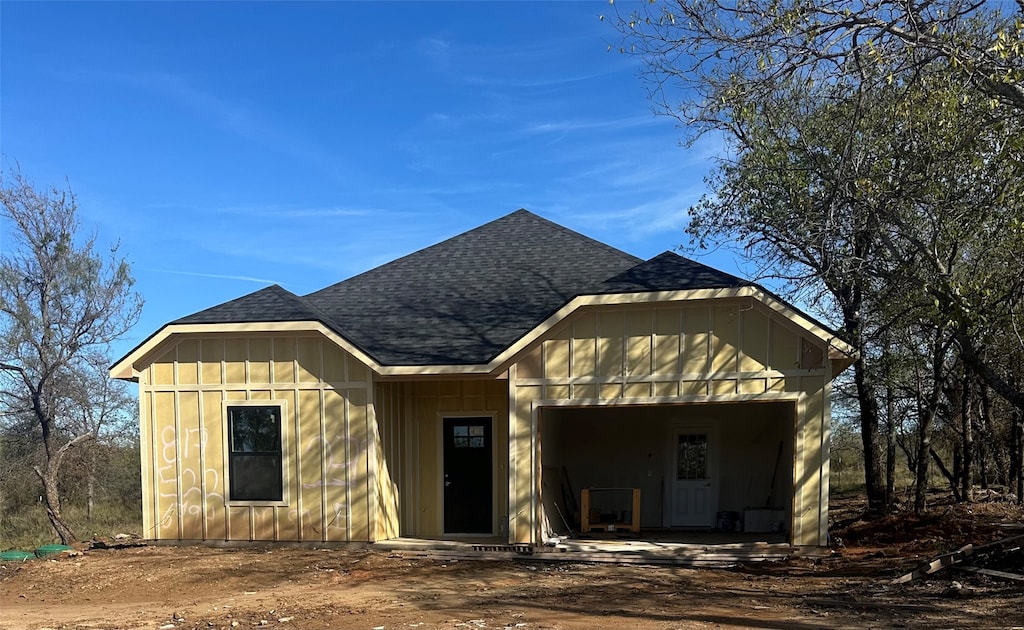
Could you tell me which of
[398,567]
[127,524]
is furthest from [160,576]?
[127,524]

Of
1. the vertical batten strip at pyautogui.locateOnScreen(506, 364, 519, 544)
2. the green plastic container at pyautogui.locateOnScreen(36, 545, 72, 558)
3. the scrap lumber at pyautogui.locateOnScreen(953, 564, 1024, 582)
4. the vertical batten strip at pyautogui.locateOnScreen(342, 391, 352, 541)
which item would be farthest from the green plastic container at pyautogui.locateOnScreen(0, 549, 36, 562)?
the scrap lumber at pyautogui.locateOnScreen(953, 564, 1024, 582)

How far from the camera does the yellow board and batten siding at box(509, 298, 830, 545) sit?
10.5 meters

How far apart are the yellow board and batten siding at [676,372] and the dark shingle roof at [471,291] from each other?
473 mm

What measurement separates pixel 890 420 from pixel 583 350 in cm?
925

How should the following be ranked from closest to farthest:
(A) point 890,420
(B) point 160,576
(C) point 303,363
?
(B) point 160,576 < (C) point 303,363 < (A) point 890,420

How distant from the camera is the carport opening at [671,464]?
13695mm

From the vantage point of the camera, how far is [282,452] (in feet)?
38.1

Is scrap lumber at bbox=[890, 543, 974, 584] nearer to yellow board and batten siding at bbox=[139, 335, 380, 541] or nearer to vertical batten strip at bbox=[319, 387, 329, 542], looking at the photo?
yellow board and batten siding at bbox=[139, 335, 380, 541]

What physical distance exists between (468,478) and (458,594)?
148 inches

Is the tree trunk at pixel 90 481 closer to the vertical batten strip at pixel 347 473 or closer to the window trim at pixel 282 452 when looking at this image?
the window trim at pixel 282 452

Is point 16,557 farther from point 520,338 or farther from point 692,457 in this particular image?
point 692,457

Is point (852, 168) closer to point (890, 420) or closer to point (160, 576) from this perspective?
point (890, 420)

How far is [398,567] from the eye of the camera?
10492 millimetres

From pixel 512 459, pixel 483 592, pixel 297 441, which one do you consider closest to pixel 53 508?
pixel 297 441
